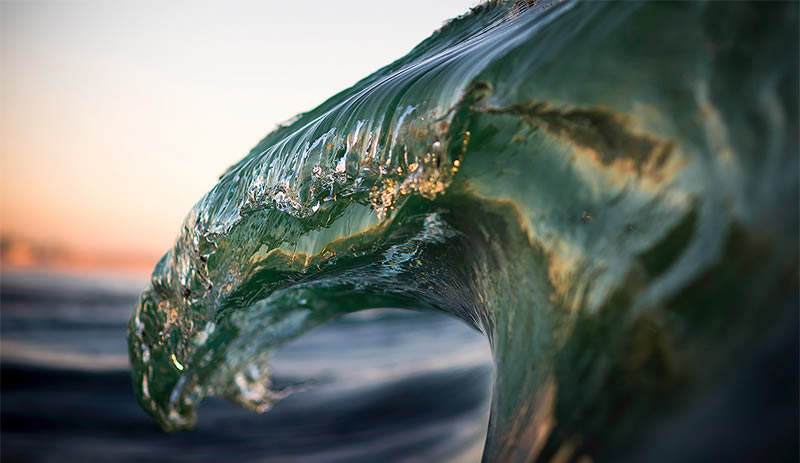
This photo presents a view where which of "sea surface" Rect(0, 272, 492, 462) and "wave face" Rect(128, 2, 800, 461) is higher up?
"wave face" Rect(128, 2, 800, 461)

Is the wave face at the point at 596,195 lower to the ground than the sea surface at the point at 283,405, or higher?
higher

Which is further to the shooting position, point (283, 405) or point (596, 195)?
point (283, 405)

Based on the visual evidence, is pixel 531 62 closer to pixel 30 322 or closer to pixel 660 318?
pixel 660 318

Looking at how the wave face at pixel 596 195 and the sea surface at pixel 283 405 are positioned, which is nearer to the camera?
the wave face at pixel 596 195

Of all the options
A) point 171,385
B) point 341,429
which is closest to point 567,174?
point 171,385
